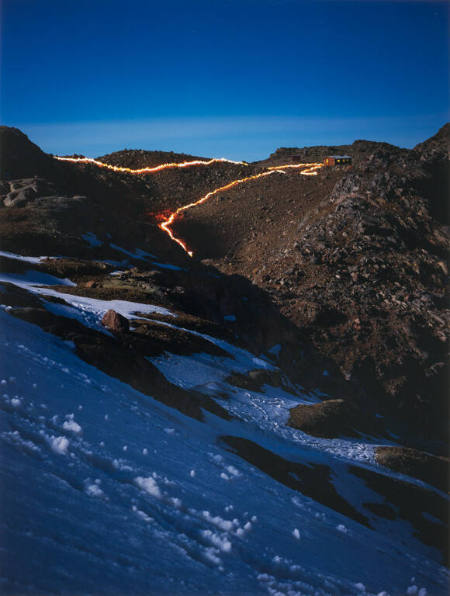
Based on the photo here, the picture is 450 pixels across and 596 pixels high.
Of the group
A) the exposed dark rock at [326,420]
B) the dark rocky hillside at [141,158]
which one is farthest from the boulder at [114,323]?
the dark rocky hillside at [141,158]

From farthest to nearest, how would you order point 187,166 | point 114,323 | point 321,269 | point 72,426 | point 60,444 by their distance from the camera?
1. point 187,166
2. point 321,269
3. point 114,323
4. point 72,426
5. point 60,444

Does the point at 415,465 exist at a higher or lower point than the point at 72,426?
lower

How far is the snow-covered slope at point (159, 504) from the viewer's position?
172 inches

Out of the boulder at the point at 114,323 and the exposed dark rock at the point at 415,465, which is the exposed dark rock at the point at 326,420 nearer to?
the exposed dark rock at the point at 415,465

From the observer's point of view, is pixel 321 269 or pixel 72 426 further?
pixel 321 269

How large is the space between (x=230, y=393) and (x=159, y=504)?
9.75 metres

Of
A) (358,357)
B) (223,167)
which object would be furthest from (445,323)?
(223,167)

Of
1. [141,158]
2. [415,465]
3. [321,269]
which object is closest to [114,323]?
[415,465]

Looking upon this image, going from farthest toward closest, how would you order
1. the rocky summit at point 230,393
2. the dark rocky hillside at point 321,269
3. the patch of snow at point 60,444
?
the dark rocky hillside at point 321,269, the patch of snow at point 60,444, the rocky summit at point 230,393

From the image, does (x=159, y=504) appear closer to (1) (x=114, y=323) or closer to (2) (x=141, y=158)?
(1) (x=114, y=323)

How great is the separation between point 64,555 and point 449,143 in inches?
2006

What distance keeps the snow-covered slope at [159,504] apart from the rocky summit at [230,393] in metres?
0.03

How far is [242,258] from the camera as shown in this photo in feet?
156

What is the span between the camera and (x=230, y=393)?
1566cm
